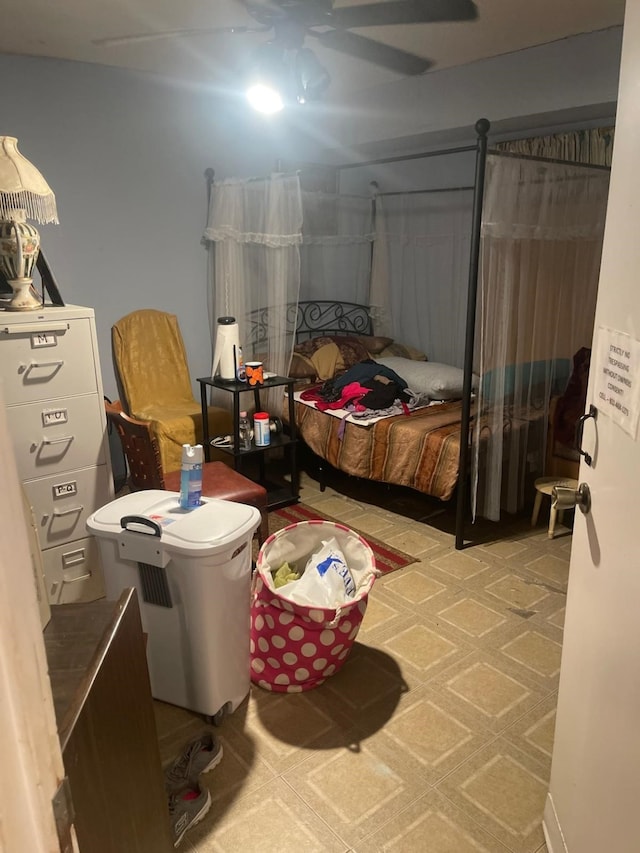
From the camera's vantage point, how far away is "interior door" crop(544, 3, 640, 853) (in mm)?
1148

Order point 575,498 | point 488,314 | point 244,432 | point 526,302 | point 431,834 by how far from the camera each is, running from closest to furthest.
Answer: point 575,498, point 431,834, point 488,314, point 526,302, point 244,432

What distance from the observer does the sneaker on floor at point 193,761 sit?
1803mm

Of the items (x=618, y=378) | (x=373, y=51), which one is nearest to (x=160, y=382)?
(x=373, y=51)

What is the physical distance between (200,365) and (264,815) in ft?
11.1

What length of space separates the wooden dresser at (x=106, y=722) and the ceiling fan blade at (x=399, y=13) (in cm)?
248

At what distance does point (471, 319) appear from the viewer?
9.82 ft

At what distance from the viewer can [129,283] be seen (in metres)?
4.16

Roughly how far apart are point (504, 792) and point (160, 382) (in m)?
3.25

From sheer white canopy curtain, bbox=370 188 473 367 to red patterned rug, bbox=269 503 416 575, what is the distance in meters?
1.73

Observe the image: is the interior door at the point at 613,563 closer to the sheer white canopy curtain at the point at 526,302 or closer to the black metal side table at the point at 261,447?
the sheer white canopy curtain at the point at 526,302

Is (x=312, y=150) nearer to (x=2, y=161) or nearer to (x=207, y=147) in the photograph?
(x=207, y=147)

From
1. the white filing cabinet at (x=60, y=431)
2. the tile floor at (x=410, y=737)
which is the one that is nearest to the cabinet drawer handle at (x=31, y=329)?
the white filing cabinet at (x=60, y=431)

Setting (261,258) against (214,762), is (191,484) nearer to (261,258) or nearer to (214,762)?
(214,762)

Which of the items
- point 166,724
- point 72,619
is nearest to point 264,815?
point 166,724
